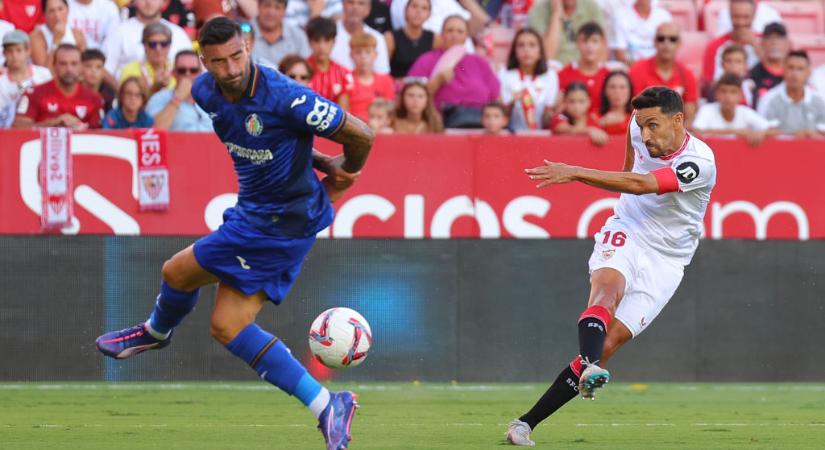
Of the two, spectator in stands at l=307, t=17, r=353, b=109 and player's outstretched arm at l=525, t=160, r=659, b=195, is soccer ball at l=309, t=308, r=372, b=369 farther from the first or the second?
spectator in stands at l=307, t=17, r=353, b=109

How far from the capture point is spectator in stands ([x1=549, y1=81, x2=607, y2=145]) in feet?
43.7

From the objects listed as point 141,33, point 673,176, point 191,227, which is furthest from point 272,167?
point 141,33

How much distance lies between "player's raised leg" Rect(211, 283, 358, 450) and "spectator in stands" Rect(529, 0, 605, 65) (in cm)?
895

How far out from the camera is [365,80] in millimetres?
14016

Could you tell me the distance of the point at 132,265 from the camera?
12.3 m

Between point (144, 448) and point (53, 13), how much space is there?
7.50 metres

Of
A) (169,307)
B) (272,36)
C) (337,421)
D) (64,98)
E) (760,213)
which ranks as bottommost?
(760,213)

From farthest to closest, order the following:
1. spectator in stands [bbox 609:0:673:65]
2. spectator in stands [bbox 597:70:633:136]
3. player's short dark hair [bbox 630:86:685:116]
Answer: spectator in stands [bbox 609:0:673:65], spectator in stands [bbox 597:70:633:136], player's short dark hair [bbox 630:86:685:116]

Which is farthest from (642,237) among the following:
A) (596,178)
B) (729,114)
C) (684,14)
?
(684,14)

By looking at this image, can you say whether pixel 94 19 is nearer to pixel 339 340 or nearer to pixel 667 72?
pixel 667 72

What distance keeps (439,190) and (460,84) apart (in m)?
1.77

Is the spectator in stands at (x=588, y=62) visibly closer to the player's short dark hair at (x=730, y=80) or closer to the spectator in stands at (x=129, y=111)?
the player's short dark hair at (x=730, y=80)

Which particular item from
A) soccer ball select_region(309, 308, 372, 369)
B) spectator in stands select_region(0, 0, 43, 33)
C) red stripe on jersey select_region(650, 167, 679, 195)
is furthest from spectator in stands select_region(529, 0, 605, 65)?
soccer ball select_region(309, 308, 372, 369)

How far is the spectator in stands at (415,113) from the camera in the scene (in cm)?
1332
